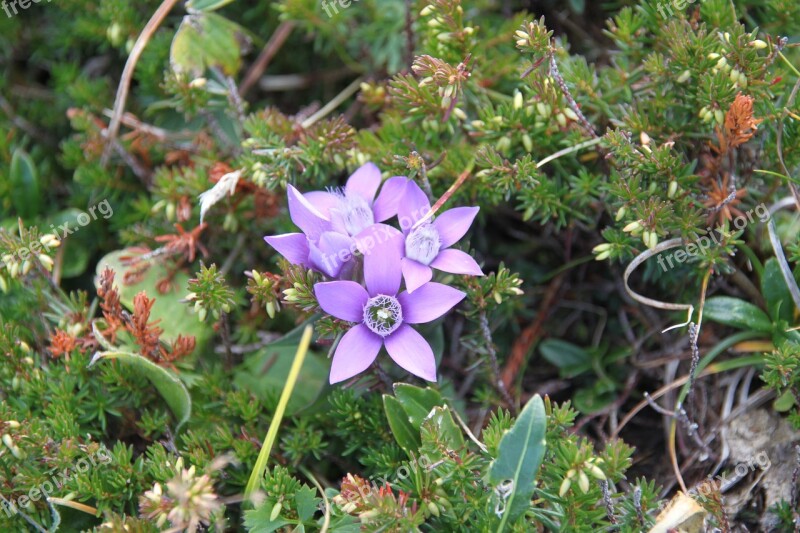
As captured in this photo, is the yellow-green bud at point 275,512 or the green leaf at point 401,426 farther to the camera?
the green leaf at point 401,426

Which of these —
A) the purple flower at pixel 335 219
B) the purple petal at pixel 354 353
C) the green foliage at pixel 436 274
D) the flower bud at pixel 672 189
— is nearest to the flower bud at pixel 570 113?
the green foliage at pixel 436 274

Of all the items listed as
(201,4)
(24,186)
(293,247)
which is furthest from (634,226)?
(24,186)

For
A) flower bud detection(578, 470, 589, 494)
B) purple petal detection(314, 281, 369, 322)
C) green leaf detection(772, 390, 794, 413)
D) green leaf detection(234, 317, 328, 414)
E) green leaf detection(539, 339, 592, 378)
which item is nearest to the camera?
flower bud detection(578, 470, 589, 494)

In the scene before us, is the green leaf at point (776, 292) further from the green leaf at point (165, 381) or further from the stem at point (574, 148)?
the green leaf at point (165, 381)

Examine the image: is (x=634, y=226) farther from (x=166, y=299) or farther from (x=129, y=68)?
(x=129, y=68)

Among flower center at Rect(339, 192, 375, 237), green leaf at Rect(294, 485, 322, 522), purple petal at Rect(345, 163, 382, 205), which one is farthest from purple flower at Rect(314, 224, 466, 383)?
green leaf at Rect(294, 485, 322, 522)

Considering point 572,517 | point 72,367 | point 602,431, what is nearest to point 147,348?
point 72,367

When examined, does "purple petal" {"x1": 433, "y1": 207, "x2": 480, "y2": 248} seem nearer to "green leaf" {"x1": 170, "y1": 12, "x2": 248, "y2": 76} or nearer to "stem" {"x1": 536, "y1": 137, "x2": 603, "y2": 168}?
"stem" {"x1": 536, "y1": 137, "x2": 603, "y2": 168}

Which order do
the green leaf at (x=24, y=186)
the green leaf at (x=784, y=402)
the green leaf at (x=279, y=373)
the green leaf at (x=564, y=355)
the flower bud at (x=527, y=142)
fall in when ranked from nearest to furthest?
the green leaf at (x=784, y=402) < the flower bud at (x=527, y=142) < the green leaf at (x=279, y=373) < the green leaf at (x=564, y=355) < the green leaf at (x=24, y=186)

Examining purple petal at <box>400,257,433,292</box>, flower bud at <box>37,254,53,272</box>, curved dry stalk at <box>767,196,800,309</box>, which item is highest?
flower bud at <box>37,254,53,272</box>
